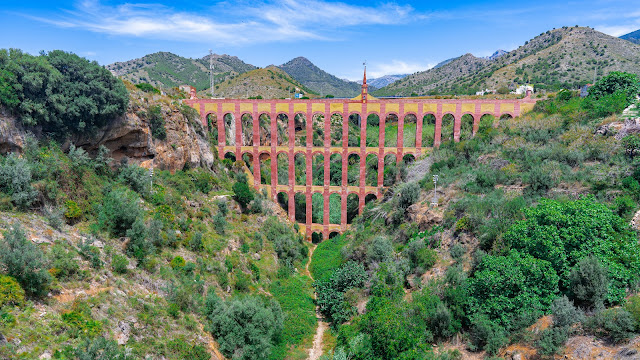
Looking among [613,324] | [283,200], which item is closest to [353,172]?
[283,200]

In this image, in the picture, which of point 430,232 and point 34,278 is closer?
point 34,278

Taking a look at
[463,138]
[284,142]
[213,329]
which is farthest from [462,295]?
[284,142]

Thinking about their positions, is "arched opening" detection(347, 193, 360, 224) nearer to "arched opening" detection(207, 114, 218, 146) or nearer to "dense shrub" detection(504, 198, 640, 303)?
"arched opening" detection(207, 114, 218, 146)

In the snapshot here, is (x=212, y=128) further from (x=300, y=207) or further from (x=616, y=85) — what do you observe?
(x=616, y=85)

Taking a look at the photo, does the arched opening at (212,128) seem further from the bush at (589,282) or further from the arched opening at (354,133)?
the bush at (589,282)

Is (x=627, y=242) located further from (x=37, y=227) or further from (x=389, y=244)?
(x=37, y=227)

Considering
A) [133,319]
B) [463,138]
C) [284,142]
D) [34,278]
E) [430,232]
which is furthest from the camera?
[284,142]
